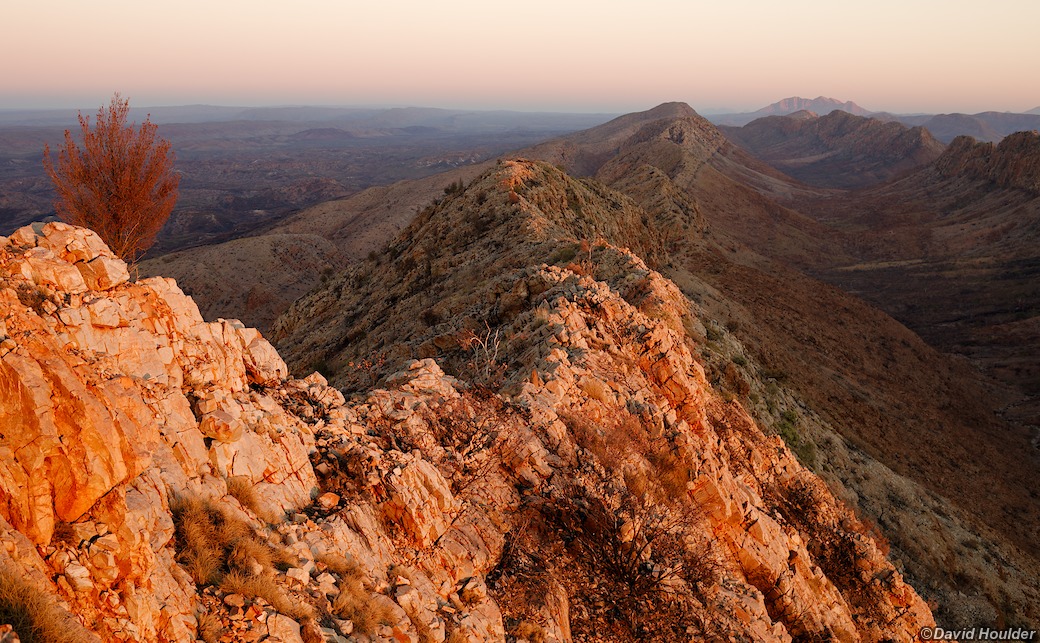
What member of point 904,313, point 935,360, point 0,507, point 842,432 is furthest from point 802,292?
point 0,507

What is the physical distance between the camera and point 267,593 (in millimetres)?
4902

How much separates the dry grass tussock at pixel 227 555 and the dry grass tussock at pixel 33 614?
3.88ft

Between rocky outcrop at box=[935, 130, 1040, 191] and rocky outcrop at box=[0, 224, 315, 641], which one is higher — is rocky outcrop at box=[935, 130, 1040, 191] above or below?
above

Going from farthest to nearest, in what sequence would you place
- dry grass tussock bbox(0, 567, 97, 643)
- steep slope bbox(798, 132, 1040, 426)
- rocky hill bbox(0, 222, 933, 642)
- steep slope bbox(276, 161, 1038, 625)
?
steep slope bbox(798, 132, 1040, 426) → steep slope bbox(276, 161, 1038, 625) → rocky hill bbox(0, 222, 933, 642) → dry grass tussock bbox(0, 567, 97, 643)

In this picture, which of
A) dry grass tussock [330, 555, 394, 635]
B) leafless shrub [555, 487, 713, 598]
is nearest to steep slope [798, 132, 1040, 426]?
leafless shrub [555, 487, 713, 598]

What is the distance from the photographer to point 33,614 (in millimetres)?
3559

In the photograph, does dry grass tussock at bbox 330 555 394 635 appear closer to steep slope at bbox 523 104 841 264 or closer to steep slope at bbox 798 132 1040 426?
steep slope at bbox 798 132 1040 426

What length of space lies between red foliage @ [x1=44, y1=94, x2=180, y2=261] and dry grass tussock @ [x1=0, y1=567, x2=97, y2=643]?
520 inches

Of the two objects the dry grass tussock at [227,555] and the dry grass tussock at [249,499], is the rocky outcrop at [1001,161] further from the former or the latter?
the dry grass tussock at [227,555]

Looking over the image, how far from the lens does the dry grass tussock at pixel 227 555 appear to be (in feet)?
16.0

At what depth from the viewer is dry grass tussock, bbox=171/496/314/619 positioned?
4875 mm

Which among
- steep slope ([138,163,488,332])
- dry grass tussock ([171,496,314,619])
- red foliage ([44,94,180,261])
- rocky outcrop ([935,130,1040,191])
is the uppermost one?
rocky outcrop ([935,130,1040,191])

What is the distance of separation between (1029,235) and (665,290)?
87122 millimetres

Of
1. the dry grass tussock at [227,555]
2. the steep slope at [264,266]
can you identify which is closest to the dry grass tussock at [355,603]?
the dry grass tussock at [227,555]
